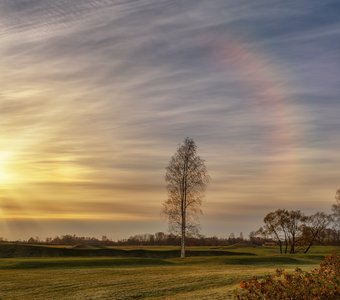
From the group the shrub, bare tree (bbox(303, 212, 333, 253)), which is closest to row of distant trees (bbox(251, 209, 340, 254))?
bare tree (bbox(303, 212, 333, 253))

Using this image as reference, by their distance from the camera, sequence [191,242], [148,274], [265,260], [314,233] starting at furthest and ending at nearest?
[191,242], [314,233], [265,260], [148,274]

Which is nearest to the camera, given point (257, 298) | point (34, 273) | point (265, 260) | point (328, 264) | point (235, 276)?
point (257, 298)

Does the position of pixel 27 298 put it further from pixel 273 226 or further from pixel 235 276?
pixel 273 226

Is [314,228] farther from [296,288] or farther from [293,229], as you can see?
[296,288]

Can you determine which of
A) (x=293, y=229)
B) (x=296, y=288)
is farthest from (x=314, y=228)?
(x=296, y=288)

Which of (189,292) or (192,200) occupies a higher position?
(192,200)

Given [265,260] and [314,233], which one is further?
[314,233]

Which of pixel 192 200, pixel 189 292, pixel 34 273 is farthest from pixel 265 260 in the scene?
pixel 189 292

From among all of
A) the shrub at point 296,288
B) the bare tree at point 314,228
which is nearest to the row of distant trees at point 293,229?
the bare tree at point 314,228

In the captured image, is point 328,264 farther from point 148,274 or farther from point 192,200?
point 192,200

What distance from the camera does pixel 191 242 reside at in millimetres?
147375

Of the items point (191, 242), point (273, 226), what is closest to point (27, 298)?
point (273, 226)

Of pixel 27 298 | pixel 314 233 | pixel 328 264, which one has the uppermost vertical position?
pixel 314 233

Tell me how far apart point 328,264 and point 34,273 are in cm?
2494
